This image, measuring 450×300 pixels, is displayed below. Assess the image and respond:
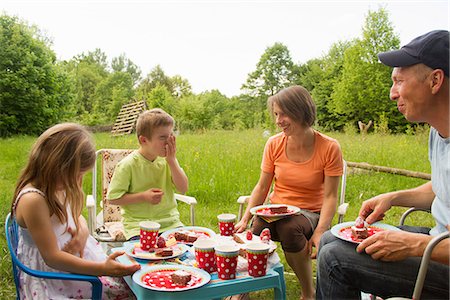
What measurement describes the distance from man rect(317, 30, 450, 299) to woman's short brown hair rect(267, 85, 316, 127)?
2.15ft

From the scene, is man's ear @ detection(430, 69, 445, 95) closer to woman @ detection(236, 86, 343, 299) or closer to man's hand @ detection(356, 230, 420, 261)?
man's hand @ detection(356, 230, 420, 261)

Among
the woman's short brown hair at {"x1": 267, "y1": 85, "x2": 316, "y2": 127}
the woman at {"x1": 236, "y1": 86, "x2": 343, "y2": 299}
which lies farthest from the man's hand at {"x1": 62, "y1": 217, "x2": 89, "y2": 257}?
the woman's short brown hair at {"x1": 267, "y1": 85, "x2": 316, "y2": 127}

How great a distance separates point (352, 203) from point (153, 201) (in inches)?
107

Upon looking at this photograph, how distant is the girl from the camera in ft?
4.76

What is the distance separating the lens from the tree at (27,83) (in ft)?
15.4

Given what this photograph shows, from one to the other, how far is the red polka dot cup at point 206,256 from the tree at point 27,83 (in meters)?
3.67

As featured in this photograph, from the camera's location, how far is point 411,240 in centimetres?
137

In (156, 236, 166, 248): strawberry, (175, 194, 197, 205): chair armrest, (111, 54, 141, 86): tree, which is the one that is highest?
(111, 54, 141, 86): tree

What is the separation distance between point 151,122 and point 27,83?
3.12m

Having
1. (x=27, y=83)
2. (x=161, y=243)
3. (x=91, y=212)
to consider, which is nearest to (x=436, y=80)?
(x=161, y=243)

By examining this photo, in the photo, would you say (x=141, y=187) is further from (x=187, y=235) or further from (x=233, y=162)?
(x=233, y=162)

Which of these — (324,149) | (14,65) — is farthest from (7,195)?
(324,149)

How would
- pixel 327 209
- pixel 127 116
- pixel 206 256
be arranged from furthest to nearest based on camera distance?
1. pixel 127 116
2. pixel 327 209
3. pixel 206 256

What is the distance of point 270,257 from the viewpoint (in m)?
1.75
